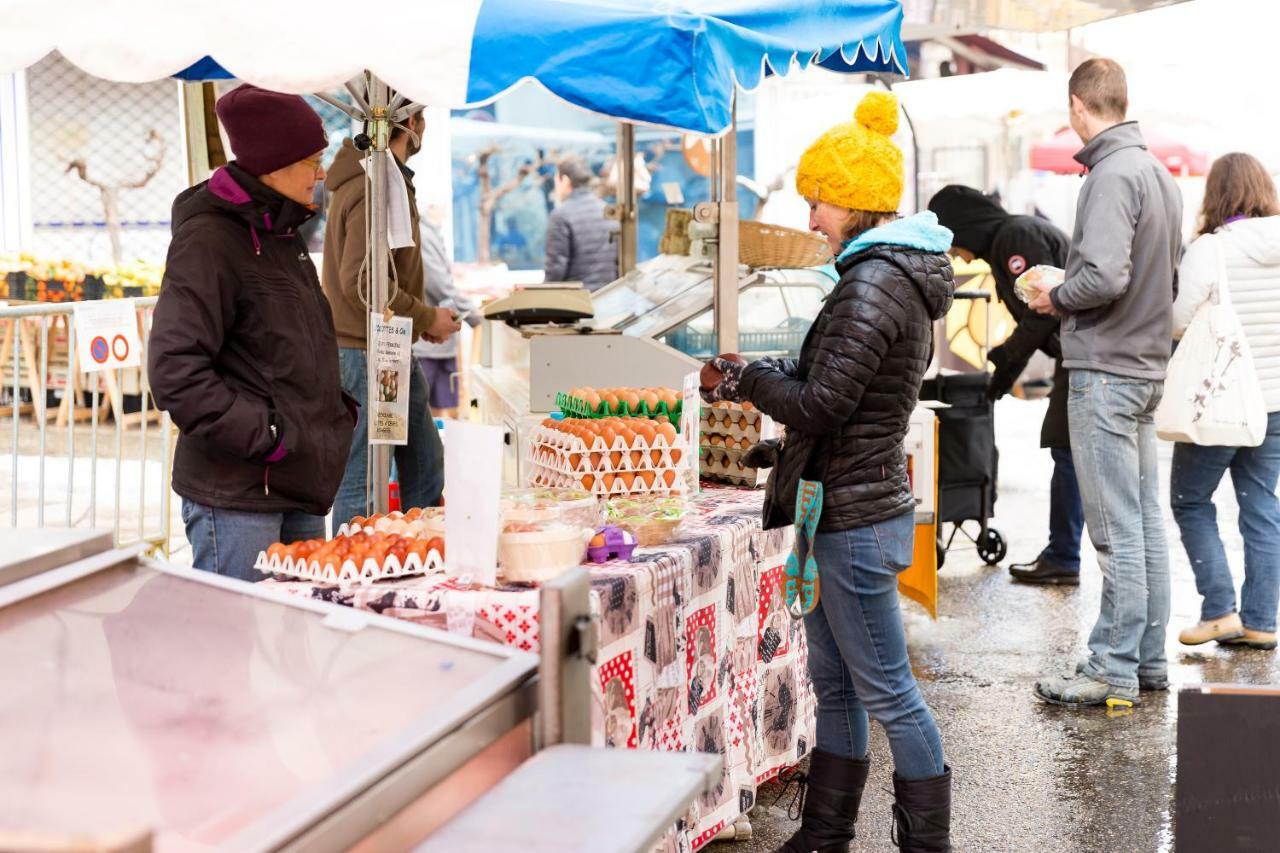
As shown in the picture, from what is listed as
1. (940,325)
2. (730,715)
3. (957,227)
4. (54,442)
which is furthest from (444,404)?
(730,715)

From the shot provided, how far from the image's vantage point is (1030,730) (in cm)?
523

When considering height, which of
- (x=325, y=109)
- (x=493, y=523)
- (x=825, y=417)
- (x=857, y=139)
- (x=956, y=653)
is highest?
(x=325, y=109)

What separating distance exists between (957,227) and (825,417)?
12.9 feet

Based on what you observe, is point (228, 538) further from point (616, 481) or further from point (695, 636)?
point (695, 636)

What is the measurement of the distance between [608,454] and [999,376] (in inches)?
139

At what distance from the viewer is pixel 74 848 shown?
1214 millimetres

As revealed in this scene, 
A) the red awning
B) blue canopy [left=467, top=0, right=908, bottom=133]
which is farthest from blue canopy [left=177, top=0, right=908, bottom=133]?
the red awning

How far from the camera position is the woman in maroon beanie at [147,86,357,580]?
11.6ft

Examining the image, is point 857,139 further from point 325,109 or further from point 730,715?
point 325,109

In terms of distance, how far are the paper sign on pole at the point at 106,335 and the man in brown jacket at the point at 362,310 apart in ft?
2.61

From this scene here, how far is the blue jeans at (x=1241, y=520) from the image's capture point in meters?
6.02

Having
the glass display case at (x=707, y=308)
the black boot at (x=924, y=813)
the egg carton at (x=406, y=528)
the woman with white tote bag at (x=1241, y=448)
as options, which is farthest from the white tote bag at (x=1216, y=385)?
the egg carton at (x=406, y=528)

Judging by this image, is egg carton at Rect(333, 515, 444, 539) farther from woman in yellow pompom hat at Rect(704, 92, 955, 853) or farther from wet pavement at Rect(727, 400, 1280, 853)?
wet pavement at Rect(727, 400, 1280, 853)

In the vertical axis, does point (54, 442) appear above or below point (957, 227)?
below
